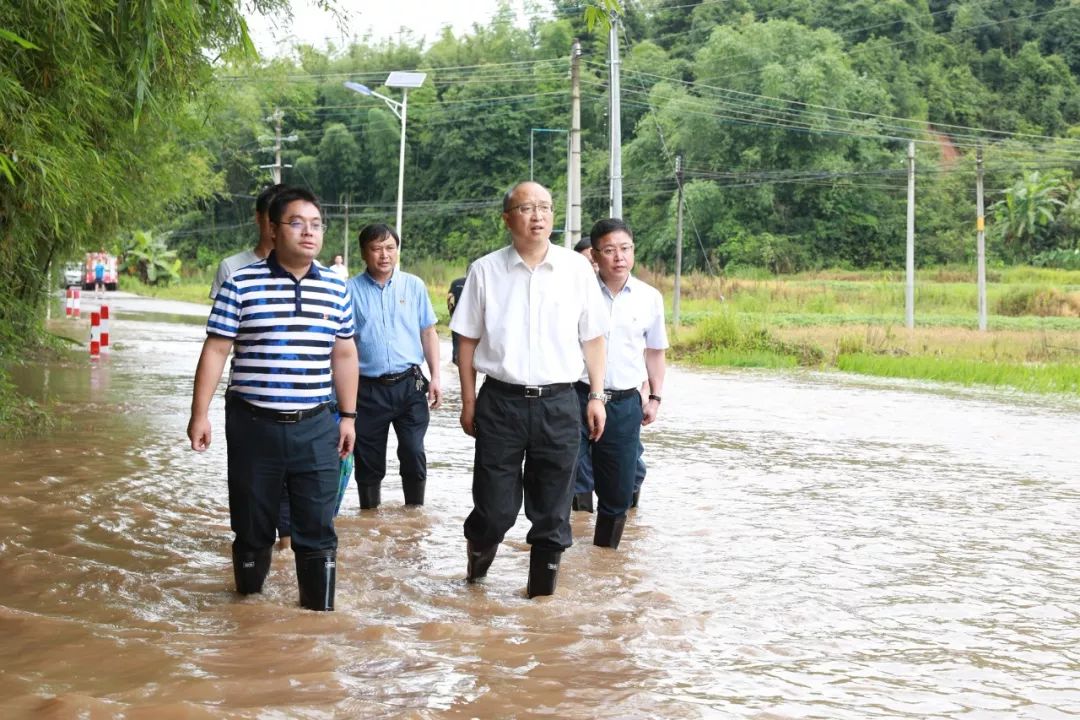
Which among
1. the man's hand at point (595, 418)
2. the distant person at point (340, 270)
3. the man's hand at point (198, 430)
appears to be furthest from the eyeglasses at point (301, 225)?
the man's hand at point (595, 418)

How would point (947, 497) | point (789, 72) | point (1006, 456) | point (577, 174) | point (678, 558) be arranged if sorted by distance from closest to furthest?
point (678, 558), point (947, 497), point (1006, 456), point (577, 174), point (789, 72)

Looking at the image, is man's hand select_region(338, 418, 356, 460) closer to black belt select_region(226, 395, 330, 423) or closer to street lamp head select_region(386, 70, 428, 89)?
black belt select_region(226, 395, 330, 423)

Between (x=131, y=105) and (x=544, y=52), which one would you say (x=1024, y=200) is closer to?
(x=544, y=52)

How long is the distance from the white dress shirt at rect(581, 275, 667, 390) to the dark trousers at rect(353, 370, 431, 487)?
129 cm

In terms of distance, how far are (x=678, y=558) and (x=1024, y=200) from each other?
57890 millimetres

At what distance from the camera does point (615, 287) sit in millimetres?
7398

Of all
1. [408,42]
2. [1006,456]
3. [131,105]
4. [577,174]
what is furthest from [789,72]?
[131,105]

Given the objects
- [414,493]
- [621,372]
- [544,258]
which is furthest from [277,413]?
[414,493]

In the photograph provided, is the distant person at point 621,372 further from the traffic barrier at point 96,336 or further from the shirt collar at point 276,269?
the traffic barrier at point 96,336

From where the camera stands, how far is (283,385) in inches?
210

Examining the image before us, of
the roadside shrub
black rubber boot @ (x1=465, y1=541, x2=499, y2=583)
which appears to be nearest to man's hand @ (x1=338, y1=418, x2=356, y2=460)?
black rubber boot @ (x1=465, y1=541, x2=499, y2=583)

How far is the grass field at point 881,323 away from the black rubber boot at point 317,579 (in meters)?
16.3

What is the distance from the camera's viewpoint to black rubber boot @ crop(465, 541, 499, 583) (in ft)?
20.3

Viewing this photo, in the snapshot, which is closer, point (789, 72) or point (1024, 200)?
point (1024, 200)
